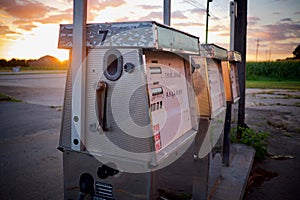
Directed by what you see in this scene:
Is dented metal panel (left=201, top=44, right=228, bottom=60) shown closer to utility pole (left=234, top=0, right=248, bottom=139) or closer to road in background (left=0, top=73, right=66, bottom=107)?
utility pole (left=234, top=0, right=248, bottom=139)

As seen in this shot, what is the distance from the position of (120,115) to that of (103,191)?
496mm

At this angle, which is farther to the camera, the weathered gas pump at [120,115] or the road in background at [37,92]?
the road in background at [37,92]

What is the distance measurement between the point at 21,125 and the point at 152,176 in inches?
268

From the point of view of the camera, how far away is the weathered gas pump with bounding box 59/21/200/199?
143cm

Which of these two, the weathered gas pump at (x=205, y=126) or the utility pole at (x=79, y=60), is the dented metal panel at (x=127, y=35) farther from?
the weathered gas pump at (x=205, y=126)

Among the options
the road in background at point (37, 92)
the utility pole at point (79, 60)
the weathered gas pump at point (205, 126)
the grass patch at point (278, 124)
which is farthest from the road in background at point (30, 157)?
the grass patch at point (278, 124)

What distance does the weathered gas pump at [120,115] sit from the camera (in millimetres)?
Answer: 1427

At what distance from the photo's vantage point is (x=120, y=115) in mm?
1514

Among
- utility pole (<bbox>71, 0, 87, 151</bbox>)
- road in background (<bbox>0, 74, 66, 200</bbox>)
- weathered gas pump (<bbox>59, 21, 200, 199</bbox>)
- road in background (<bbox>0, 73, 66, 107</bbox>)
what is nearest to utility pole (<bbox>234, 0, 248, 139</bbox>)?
road in background (<bbox>0, 74, 66, 200</bbox>)

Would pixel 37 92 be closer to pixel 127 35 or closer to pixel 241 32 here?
pixel 241 32

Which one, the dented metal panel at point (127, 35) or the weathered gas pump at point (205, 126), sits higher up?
the dented metal panel at point (127, 35)

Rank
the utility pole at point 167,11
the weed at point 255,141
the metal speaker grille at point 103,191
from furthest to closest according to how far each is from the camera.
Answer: the weed at point 255,141 < the utility pole at point 167,11 < the metal speaker grille at point 103,191

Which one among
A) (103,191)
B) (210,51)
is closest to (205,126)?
(210,51)

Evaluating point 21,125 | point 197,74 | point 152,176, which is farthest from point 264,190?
point 21,125
